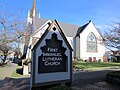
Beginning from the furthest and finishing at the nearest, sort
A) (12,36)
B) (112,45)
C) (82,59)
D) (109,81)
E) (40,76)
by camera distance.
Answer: (82,59)
(12,36)
(112,45)
(109,81)
(40,76)

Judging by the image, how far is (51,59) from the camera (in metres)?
7.25

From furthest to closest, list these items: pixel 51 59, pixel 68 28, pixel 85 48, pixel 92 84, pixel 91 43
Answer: pixel 68 28, pixel 91 43, pixel 85 48, pixel 92 84, pixel 51 59

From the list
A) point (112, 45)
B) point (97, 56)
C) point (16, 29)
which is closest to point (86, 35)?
point (97, 56)

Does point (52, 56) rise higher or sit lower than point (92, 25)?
lower

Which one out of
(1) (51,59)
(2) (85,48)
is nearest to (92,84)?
(1) (51,59)

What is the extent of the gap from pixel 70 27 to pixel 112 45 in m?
36.5

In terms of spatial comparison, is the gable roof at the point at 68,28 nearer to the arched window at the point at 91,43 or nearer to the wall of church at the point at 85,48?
the wall of church at the point at 85,48

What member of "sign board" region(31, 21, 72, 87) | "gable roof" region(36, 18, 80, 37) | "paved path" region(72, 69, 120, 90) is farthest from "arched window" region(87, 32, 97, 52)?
"sign board" region(31, 21, 72, 87)

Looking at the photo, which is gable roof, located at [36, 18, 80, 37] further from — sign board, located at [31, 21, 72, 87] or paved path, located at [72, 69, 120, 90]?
sign board, located at [31, 21, 72, 87]

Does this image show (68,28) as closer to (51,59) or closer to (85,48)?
(85,48)

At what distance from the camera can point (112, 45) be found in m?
13.9

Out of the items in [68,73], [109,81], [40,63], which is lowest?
[109,81]

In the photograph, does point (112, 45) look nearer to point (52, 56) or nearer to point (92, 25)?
point (52, 56)

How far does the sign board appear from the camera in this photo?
6742 mm
